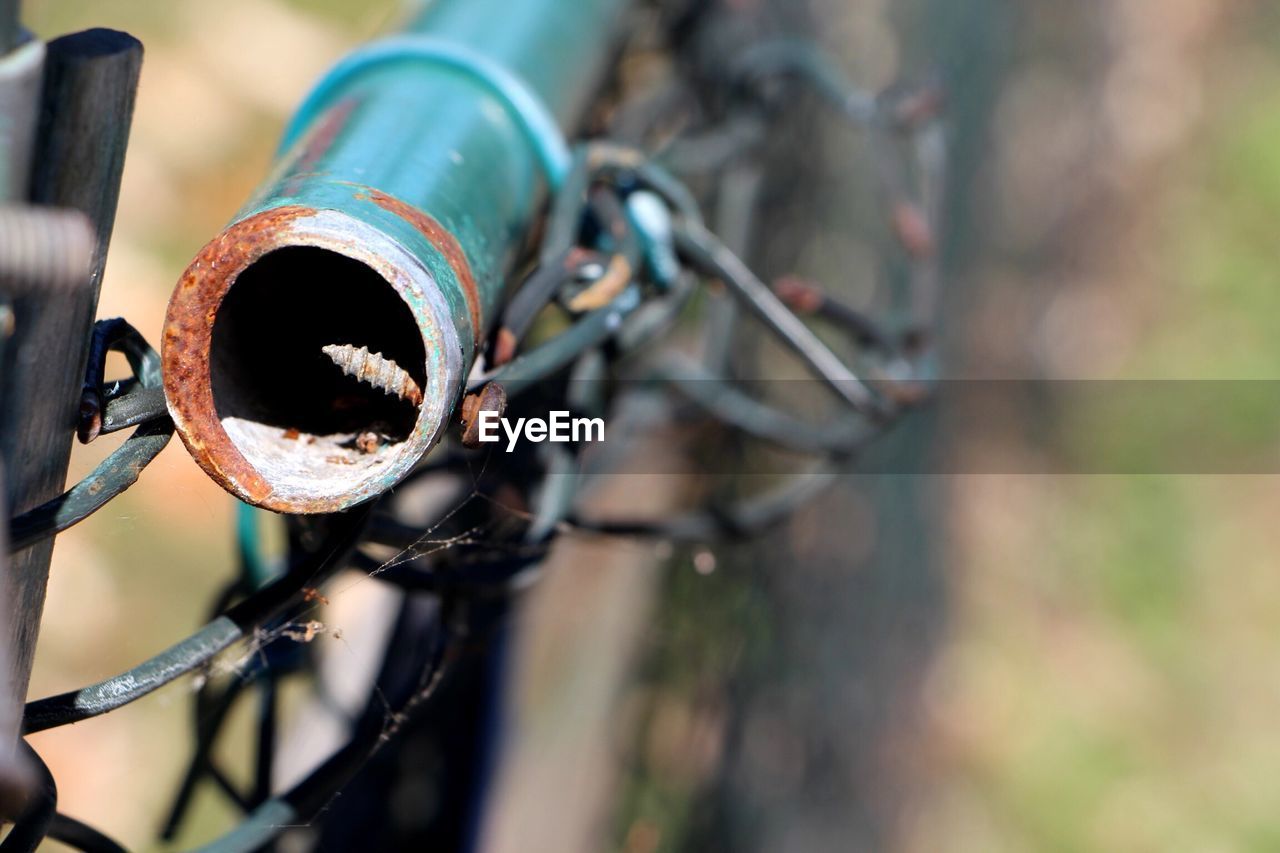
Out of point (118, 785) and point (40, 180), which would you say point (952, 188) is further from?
point (40, 180)

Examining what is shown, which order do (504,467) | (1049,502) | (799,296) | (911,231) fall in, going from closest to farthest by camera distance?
(504,467) < (799,296) < (911,231) < (1049,502)

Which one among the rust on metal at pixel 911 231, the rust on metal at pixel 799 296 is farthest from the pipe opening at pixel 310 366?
the rust on metal at pixel 911 231

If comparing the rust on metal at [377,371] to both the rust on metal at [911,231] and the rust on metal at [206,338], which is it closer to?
the rust on metal at [206,338]

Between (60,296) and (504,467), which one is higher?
(60,296)

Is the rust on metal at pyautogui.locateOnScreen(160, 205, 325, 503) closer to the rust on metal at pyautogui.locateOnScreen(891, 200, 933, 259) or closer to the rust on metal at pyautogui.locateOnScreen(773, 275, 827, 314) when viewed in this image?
the rust on metal at pyautogui.locateOnScreen(773, 275, 827, 314)

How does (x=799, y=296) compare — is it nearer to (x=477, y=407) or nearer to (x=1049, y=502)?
(x=477, y=407)

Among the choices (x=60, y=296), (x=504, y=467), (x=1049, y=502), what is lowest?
(x=1049, y=502)
